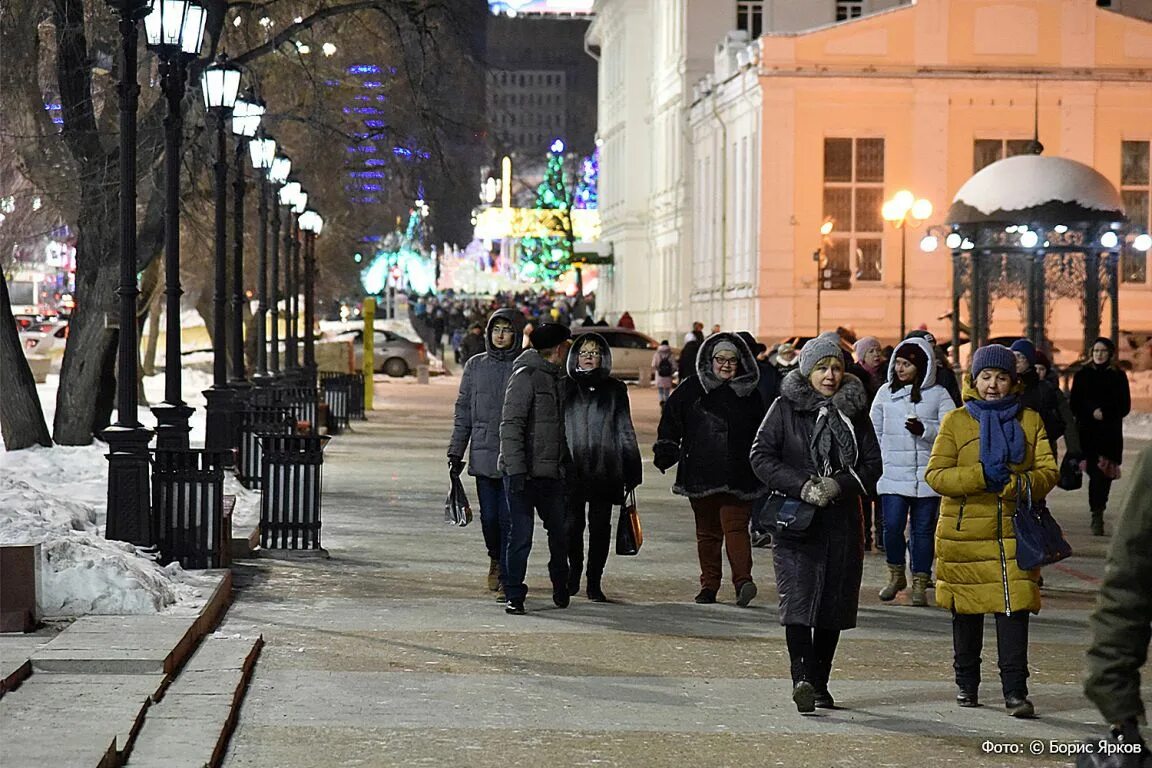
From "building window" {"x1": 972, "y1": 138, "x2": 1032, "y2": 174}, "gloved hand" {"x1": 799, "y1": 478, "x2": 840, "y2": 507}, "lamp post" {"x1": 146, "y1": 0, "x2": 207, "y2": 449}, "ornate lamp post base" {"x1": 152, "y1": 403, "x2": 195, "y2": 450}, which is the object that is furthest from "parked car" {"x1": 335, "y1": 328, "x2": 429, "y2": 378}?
"gloved hand" {"x1": 799, "y1": 478, "x2": 840, "y2": 507}

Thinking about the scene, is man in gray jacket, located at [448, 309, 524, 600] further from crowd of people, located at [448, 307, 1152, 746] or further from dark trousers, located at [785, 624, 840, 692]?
dark trousers, located at [785, 624, 840, 692]

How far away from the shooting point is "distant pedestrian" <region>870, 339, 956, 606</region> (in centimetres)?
1314

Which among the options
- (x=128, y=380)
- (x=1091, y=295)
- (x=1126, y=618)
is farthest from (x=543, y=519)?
(x=1091, y=295)

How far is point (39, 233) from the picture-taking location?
3016cm

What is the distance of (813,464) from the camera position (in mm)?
9578

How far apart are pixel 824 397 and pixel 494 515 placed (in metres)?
4.25

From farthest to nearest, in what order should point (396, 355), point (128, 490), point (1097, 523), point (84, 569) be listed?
point (396, 355), point (1097, 523), point (128, 490), point (84, 569)

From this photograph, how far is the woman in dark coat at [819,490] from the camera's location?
9.34 meters

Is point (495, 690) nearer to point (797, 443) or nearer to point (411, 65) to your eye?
point (797, 443)

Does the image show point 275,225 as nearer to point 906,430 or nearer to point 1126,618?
point 906,430

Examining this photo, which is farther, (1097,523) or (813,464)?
(1097,523)

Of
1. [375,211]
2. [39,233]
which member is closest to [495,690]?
[39,233]

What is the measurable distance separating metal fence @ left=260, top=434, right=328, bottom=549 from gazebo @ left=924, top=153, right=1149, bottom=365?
17814 mm

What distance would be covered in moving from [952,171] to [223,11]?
29834 mm
